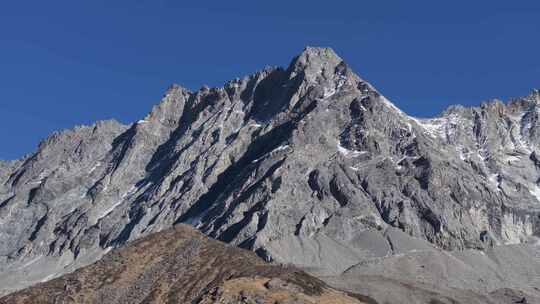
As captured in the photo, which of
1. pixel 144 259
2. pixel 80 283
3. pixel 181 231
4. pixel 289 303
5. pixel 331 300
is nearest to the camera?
pixel 289 303

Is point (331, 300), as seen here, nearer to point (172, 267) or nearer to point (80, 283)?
point (172, 267)

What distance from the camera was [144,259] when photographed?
15512 cm

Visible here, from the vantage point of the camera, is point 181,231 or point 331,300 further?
point 181,231

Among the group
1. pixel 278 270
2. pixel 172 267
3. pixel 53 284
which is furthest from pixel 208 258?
pixel 53 284

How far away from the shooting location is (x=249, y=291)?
428 ft

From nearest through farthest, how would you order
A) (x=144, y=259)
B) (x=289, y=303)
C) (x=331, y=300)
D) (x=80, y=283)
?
(x=289, y=303) → (x=331, y=300) → (x=80, y=283) → (x=144, y=259)

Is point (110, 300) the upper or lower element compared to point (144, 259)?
lower

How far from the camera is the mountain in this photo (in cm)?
13212

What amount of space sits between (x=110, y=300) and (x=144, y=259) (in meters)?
14.6

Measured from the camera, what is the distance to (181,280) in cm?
14650

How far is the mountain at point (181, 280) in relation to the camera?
433ft

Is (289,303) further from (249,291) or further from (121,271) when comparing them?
(121,271)

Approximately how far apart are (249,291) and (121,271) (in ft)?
100

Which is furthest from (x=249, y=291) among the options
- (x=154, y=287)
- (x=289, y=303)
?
(x=154, y=287)
